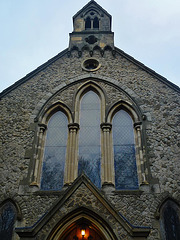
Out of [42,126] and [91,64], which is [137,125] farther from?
[91,64]

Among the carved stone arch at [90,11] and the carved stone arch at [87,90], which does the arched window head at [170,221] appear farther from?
the carved stone arch at [90,11]

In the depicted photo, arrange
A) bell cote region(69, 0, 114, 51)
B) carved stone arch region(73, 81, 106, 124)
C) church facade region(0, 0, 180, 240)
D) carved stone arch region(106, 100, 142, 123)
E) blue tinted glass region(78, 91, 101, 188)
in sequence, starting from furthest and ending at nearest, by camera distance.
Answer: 1. bell cote region(69, 0, 114, 51)
2. carved stone arch region(73, 81, 106, 124)
3. carved stone arch region(106, 100, 142, 123)
4. blue tinted glass region(78, 91, 101, 188)
5. church facade region(0, 0, 180, 240)

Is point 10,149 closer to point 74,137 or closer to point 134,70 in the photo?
point 74,137

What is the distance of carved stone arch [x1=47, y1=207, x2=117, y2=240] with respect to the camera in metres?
7.26

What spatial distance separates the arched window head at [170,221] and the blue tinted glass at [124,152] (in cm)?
122

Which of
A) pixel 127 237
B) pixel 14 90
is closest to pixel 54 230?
pixel 127 237

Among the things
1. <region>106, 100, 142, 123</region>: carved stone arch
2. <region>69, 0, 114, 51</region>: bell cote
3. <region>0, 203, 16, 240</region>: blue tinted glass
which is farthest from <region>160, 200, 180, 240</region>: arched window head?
<region>69, 0, 114, 51</region>: bell cote

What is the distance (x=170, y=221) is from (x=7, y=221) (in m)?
4.95

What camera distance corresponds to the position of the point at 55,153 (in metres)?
10.1

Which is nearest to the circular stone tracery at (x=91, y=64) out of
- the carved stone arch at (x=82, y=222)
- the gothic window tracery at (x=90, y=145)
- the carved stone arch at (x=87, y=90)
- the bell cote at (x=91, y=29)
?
the bell cote at (x=91, y=29)

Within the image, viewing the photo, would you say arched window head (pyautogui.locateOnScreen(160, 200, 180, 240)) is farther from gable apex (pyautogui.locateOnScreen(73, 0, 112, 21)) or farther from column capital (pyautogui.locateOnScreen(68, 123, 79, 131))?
gable apex (pyautogui.locateOnScreen(73, 0, 112, 21))

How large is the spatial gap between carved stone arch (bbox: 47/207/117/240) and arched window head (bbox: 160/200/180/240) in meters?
1.78

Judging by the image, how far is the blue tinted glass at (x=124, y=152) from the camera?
9297mm

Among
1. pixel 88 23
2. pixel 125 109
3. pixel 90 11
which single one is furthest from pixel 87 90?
pixel 90 11
